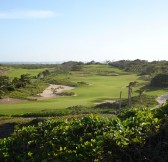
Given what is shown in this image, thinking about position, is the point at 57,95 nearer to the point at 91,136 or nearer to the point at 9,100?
the point at 9,100

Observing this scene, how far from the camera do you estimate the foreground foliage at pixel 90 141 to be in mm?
7875

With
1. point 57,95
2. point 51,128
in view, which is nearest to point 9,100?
point 57,95

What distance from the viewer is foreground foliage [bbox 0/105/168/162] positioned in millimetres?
7875

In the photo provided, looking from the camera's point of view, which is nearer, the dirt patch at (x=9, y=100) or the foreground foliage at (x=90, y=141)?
the foreground foliage at (x=90, y=141)

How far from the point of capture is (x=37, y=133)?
373 inches

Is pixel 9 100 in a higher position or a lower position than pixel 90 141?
lower

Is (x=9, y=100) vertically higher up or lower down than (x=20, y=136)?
lower down

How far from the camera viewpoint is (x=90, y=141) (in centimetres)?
845

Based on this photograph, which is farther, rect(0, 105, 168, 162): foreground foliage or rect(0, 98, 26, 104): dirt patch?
rect(0, 98, 26, 104): dirt patch

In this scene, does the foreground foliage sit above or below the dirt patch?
above

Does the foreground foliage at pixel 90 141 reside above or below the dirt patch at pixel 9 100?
above

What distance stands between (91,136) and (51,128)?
159 centimetres

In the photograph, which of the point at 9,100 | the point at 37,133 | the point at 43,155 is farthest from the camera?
the point at 9,100

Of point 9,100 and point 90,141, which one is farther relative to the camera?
point 9,100
